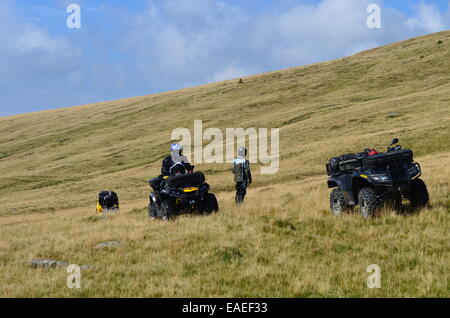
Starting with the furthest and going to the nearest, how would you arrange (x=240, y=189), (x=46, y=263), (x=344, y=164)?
1. (x=240, y=189)
2. (x=344, y=164)
3. (x=46, y=263)

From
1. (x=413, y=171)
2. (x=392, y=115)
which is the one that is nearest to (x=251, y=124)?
(x=392, y=115)

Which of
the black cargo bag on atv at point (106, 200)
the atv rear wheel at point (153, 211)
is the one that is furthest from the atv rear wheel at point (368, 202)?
the black cargo bag on atv at point (106, 200)

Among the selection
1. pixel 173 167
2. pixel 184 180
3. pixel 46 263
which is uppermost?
pixel 173 167

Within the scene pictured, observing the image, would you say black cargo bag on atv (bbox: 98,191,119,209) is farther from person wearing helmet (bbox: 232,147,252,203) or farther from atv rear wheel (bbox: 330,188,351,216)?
atv rear wheel (bbox: 330,188,351,216)

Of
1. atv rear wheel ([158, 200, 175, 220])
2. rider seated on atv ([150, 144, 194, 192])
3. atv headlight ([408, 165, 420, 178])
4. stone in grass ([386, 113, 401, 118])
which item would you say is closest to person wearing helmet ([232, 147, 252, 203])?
rider seated on atv ([150, 144, 194, 192])

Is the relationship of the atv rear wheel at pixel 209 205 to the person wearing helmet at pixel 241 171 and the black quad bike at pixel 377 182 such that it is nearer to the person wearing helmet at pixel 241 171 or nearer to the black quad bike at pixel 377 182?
the person wearing helmet at pixel 241 171

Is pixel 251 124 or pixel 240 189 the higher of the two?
pixel 251 124

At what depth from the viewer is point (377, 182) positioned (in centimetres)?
1087

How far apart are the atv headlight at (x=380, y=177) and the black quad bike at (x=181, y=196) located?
4716 millimetres

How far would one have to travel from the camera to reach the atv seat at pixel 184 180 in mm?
A: 13251

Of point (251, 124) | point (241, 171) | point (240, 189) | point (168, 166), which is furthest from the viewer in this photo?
point (251, 124)

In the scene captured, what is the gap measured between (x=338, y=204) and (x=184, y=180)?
4.28 metres

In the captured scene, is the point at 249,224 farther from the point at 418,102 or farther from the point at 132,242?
the point at 418,102

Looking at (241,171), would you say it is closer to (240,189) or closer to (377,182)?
(240,189)
